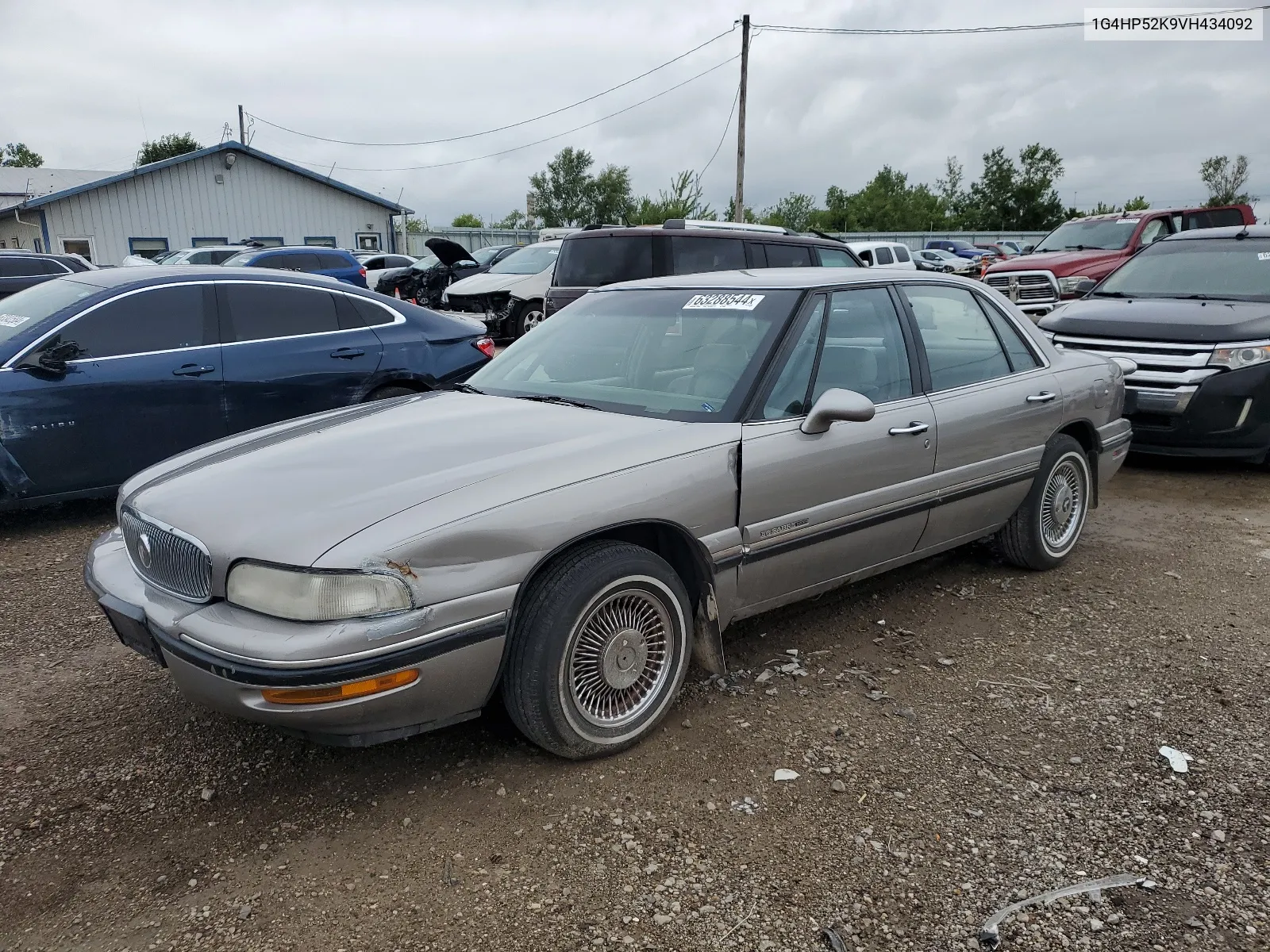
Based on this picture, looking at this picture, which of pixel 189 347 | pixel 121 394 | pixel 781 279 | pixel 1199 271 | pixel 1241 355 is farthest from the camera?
pixel 1199 271

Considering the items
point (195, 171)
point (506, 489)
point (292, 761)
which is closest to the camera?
point (506, 489)

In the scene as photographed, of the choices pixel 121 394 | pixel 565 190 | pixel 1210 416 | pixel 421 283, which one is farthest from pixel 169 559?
pixel 565 190

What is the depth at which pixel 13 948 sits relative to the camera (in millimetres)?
2236

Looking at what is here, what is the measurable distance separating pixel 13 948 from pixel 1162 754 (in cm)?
340

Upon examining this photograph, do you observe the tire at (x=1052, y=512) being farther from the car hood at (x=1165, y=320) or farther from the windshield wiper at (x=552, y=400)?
the car hood at (x=1165, y=320)

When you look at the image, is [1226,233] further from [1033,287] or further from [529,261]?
[529,261]

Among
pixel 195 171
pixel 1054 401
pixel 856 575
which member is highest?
pixel 195 171

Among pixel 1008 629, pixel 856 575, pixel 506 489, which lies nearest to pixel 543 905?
pixel 506 489

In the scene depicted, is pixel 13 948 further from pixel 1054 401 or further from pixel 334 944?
pixel 1054 401

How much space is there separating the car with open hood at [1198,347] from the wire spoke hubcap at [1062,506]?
7.11 feet

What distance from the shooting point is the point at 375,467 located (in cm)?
293

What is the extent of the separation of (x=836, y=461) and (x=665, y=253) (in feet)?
21.4

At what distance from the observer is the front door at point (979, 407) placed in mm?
4043

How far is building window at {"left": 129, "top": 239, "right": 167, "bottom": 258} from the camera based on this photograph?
2858 centimetres
